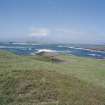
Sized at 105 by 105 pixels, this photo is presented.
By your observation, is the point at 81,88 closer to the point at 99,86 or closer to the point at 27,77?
the point at 99,86

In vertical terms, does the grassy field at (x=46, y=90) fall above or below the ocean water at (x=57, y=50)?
above

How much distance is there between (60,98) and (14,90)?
9.55 ft

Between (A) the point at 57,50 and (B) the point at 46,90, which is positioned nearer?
(B) the point at 46,90

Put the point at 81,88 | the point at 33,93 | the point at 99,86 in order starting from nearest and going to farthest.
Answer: the point at 33,93 < the point at 81,88 < the point at 99,86

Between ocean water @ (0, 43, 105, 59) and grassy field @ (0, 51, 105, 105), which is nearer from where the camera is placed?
grassy field @ (0, 51, 105, 105)

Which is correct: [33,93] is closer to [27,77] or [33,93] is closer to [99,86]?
[27,77]

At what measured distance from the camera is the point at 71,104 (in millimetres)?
11820

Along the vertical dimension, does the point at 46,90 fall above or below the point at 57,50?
above

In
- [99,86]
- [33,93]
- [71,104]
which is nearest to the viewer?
[71,104]

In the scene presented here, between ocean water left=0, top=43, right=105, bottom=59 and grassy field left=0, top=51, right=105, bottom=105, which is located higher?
grassy field left=0, top=51, right=105, bottom=105

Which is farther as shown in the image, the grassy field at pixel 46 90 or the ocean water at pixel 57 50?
the ocean water at pixel 57 50

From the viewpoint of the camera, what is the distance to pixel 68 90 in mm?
13438

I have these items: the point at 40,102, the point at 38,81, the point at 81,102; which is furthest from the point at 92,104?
the point at 38,81

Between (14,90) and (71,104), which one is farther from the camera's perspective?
(14,90)
